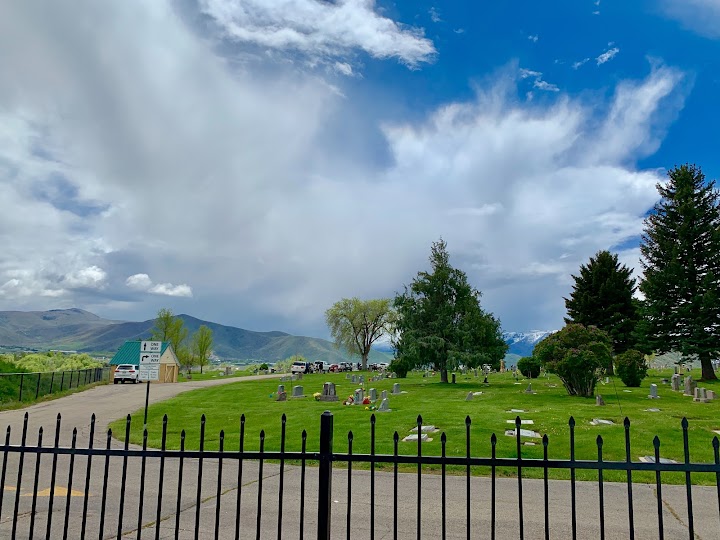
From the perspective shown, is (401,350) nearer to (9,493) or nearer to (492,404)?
(492,404)

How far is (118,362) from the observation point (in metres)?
49.4

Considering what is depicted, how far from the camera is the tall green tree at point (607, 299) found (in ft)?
152

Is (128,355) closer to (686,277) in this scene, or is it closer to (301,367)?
(301,367)

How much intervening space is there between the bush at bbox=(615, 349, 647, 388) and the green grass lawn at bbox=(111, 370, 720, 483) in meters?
3.34

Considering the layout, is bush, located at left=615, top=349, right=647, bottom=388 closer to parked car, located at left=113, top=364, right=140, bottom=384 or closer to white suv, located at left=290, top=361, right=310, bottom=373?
parked car, located at left=113, top=364, right=140, bottom=384


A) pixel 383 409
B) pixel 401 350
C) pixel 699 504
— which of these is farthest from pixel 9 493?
pixel 401 350

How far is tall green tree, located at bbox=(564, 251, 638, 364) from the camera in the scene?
152 feet

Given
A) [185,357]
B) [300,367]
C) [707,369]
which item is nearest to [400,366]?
[707,369]

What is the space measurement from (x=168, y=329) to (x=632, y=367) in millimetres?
56072

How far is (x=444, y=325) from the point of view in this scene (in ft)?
125

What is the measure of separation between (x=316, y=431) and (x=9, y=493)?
7.96 metres

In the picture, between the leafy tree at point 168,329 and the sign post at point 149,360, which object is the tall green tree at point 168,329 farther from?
the sign post at point 149,360

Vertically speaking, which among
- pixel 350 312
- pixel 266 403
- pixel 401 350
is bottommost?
pixel 266 403

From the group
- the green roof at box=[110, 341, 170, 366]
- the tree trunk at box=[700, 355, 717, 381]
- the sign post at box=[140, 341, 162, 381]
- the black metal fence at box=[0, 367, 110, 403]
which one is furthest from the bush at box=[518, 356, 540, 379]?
the black metal fence at box=[0, 367, 110, 403]
